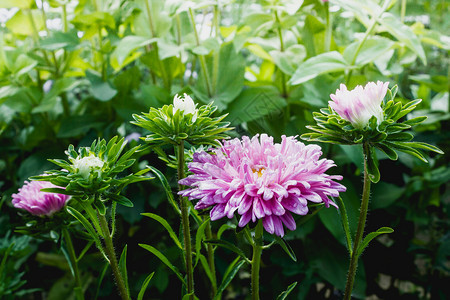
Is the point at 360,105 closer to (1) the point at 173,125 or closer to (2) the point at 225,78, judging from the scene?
(1) the point at 173,125

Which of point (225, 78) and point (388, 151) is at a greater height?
point (388, 151)

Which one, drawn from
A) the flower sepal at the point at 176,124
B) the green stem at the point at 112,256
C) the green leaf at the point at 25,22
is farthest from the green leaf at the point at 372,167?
the green leaf at the point at 25,22

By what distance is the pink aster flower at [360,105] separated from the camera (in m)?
0.32

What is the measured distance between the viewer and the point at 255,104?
0.73 m

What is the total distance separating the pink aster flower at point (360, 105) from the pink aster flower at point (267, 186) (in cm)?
4

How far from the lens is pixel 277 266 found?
2.76ft

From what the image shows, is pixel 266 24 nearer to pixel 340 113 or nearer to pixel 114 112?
pixel 114 112

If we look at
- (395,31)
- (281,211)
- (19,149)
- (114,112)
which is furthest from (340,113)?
(19,149)

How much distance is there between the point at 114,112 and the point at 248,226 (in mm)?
646

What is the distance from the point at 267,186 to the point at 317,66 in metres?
0.37

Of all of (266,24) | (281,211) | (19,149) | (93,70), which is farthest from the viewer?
(19,149)

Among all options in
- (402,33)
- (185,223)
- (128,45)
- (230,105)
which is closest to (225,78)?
(230,105)

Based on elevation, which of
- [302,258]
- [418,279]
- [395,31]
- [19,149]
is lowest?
[418,279]

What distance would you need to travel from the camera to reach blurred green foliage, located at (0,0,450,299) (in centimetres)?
74
